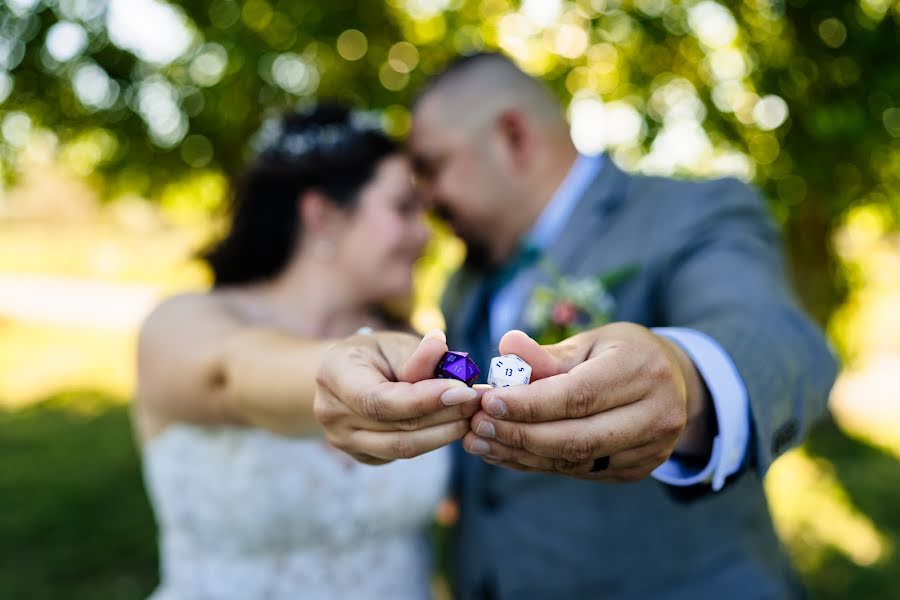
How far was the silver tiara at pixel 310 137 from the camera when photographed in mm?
3258

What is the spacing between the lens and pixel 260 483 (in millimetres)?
2674

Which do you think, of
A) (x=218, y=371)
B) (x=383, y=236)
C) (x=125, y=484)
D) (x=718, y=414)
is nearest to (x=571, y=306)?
(x=718, y=414)

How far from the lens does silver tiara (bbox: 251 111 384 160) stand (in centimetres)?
326

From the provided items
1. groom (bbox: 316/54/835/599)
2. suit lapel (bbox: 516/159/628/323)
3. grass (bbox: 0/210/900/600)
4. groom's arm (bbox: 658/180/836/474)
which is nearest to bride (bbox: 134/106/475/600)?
groom (bbox: 316/54/835/599)

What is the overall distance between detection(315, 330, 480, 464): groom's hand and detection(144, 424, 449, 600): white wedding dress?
4.51 ft

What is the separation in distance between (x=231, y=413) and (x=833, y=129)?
9.00 feet

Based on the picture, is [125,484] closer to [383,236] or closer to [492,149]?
[383,236]

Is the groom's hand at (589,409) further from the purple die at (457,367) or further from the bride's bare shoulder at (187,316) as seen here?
the bride's bare shoulder at (187,316)

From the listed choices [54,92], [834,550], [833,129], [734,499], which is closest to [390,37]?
[54,92]

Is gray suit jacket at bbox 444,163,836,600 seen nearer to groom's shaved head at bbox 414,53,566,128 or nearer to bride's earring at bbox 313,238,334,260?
groom's shaved head at bbox 414,53,566,128

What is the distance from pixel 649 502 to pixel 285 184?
207cm

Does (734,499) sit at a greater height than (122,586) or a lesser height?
greater

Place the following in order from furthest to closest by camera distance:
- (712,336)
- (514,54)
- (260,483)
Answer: (514,54) → (260,483) → (712,336)

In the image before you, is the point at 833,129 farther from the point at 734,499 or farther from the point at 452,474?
the point at 452,474
